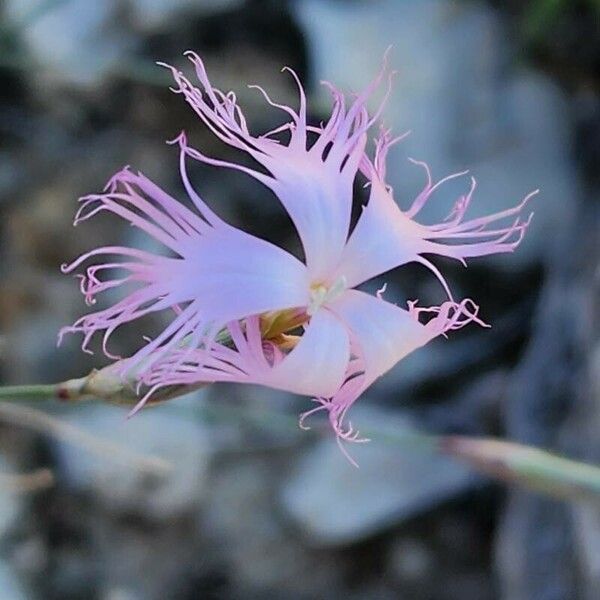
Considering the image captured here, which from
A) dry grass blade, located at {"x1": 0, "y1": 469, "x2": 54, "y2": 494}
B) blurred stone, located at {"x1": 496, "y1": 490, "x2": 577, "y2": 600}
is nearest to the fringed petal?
dry grass blade, located at {"x1": 0, "y1": 469, "x2": 54, "y2": 494}

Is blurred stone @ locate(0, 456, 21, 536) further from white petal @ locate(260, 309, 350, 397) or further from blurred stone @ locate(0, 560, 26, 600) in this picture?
white petal @ locate(260, 309, 350, 397)

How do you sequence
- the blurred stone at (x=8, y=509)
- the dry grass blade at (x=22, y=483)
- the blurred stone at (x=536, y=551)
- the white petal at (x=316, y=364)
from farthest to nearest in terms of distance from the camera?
the blurred stone at (x=8, y=509) → the blurred stone at (x=536, y=551) → the dry grass blade at (x=22, y=483) → the white petal at (x=316, y=364)

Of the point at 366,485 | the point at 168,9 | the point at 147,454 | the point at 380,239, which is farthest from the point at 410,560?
the point at 380,239

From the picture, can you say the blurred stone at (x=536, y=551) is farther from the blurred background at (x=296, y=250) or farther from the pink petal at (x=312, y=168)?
the pink petal at (x=312, y=168)

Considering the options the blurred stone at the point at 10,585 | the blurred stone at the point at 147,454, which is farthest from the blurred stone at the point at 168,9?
the blurred stone at the point at 10,585

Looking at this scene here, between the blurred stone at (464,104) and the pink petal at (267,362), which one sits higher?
the blurred stone at (464,104)

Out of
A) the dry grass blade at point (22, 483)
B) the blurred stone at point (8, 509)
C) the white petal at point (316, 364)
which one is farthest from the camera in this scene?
the blurred stone at point (8, 509)
